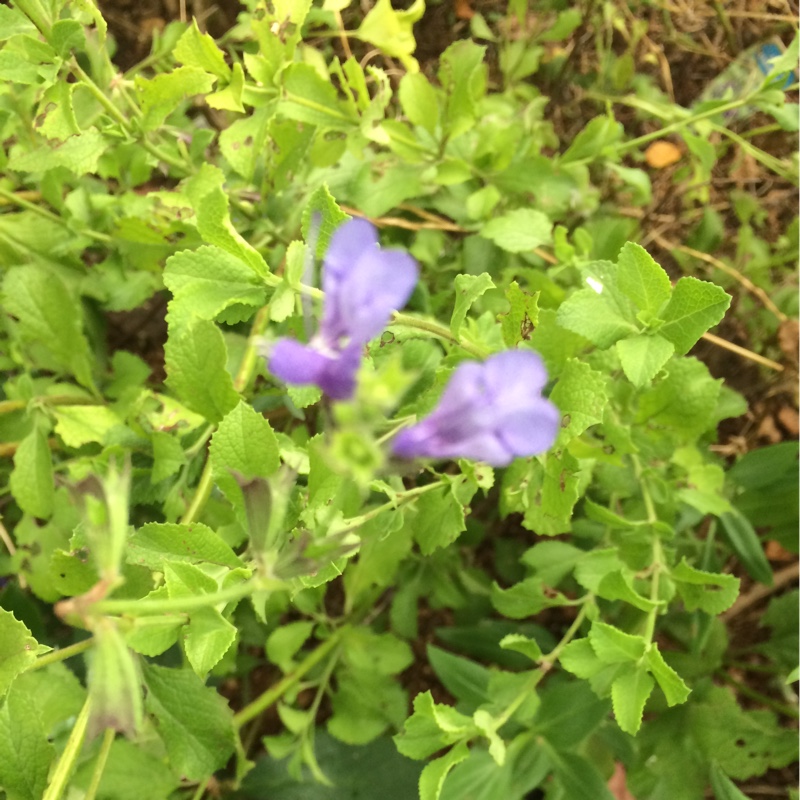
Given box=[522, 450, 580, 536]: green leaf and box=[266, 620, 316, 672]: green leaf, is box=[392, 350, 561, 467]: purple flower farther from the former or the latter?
box=[266, 620, 316, 672]: green leaf

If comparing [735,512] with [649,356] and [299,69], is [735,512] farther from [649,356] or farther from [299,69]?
[299,69]

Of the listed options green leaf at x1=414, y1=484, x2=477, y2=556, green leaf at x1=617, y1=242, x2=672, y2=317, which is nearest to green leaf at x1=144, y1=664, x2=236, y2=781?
green leaf at x1=414, y1=484, x2=477, y2=556

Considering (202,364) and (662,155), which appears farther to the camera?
(662,155)

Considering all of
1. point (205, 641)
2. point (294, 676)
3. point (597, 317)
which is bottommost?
point (294, 676)

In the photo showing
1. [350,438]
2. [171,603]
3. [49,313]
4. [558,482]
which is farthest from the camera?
[49,313]

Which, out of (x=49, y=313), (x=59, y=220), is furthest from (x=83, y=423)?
(x=59, y=220)

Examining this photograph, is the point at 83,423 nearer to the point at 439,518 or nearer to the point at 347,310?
the point at 439,518

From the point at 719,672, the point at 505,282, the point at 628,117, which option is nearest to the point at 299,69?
the point at 505,282

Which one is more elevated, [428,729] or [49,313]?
[49,313]

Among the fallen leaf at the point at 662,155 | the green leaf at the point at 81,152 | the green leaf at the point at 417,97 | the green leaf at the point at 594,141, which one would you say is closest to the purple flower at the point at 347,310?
the green leaf at the point at 81,152
